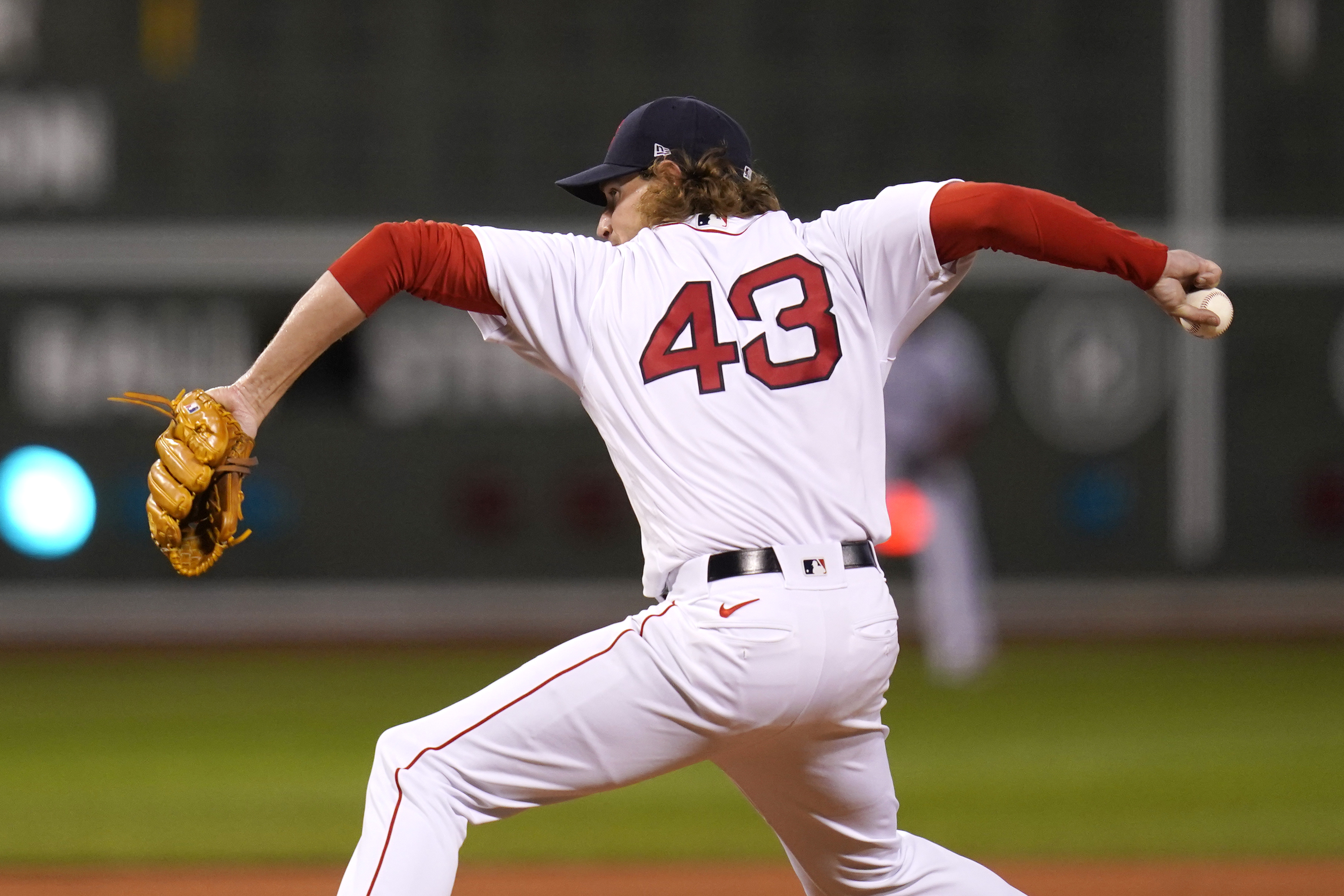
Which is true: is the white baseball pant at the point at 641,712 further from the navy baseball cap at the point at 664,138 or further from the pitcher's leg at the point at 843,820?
the navy baseball cap at the point at 664,138

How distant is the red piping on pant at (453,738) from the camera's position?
2016mm

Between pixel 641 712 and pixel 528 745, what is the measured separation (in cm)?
16

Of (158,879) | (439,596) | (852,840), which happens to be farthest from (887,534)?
(439,596)

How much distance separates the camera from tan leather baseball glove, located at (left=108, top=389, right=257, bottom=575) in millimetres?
2248

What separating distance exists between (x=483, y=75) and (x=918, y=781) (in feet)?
14.7

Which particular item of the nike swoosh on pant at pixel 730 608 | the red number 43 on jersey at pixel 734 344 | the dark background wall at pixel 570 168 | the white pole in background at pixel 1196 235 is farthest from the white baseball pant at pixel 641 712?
the white pole in background at pixel 1196 235

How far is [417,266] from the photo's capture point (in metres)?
2.25

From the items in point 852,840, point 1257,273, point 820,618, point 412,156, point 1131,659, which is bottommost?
point 1131,659

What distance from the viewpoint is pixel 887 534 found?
236 centimetres

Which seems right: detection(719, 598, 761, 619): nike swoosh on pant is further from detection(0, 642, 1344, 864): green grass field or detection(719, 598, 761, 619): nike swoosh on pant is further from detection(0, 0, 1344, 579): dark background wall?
detection(0, 0, 1344, 579): dark background wall

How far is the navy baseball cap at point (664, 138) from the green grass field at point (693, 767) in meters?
2.32

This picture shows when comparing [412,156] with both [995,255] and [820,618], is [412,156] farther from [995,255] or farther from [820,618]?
[820,618]

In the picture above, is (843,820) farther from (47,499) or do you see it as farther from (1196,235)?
(1196,235)

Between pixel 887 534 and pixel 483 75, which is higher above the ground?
pixel 483 75
